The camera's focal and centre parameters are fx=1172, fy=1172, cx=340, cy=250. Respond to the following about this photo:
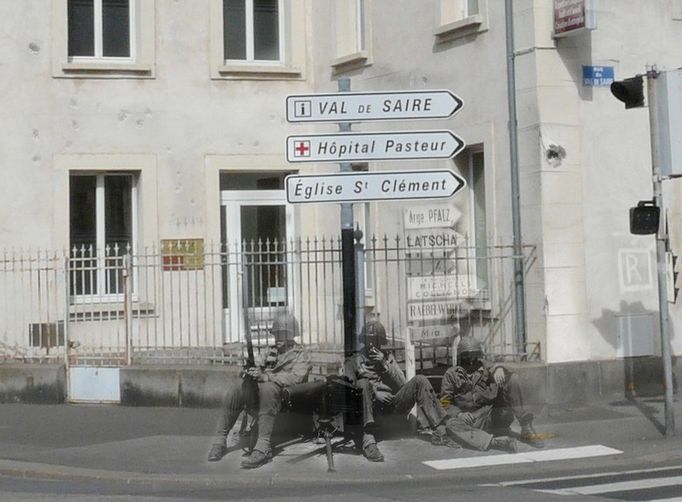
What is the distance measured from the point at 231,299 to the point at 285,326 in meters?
4.26

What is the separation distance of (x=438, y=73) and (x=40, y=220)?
5.85m

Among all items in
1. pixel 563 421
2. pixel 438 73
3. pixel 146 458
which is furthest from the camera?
pixel 438 73

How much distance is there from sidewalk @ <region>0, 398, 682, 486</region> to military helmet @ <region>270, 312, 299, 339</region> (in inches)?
36.1

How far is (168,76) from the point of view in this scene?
666 inches

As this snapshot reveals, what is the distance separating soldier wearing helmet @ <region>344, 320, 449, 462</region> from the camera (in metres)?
11.0

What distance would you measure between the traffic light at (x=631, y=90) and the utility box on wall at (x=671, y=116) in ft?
0.54

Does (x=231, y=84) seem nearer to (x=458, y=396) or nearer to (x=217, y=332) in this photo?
(x=217, y=332)

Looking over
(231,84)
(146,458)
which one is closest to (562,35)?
(231,84)

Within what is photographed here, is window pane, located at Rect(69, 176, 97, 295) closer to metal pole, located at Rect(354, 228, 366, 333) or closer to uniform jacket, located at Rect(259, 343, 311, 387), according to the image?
metal pole, located at Rect(354, 228, 366, 333)

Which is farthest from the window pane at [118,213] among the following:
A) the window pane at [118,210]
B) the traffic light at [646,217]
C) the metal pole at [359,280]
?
the traffic light at [646,217]

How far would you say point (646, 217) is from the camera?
37.4 feet

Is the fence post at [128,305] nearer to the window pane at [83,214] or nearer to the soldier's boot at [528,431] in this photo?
the window pane at [83,214]

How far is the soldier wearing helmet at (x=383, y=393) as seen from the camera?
11031mm

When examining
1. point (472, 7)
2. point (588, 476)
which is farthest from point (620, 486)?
point (472, 7)
